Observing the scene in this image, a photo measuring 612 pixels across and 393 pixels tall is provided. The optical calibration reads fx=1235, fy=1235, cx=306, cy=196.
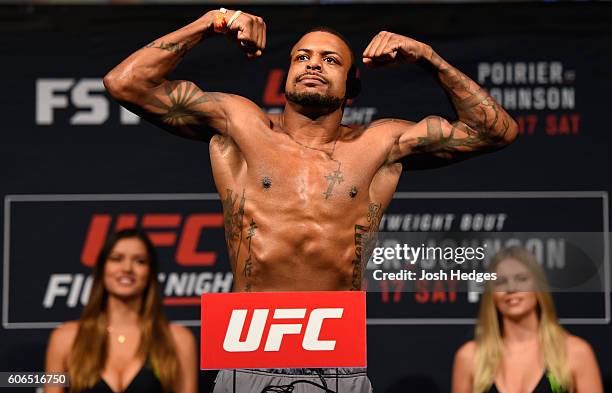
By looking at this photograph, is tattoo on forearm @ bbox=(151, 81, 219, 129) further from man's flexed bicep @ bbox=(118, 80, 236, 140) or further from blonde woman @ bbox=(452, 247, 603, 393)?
blonde woman @ bbox=(452, 247, 603, 393)

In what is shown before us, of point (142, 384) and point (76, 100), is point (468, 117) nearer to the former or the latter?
point (142, 384)

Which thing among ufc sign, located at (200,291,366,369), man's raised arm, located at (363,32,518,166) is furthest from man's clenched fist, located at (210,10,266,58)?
ufc sign, located at (200,291,366,369)

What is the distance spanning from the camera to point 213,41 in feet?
13.0

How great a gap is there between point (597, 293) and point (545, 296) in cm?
42

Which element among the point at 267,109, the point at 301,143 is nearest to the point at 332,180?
the point at 301,143

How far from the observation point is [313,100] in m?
3.04

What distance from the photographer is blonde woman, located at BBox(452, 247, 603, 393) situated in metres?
3.32

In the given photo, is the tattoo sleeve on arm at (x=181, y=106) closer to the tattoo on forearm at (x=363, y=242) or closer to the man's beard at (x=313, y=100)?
the man's beard at (x=313, y=100)

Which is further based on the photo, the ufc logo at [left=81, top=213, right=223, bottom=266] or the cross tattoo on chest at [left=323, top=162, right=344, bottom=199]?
the ufc logo at [left=81, top=213, right=223, bottom=266]

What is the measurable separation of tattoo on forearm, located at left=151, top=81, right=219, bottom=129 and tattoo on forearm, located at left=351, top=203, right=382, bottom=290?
484 millimetres

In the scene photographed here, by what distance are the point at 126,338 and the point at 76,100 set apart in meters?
0.88

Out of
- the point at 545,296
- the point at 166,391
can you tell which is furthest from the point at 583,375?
the point at 166,391

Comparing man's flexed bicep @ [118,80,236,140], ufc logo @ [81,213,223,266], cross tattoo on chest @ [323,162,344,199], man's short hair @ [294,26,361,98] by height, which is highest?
man's short hair @ [294,26,361,98]

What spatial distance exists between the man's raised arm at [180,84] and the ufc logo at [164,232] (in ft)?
2.55
